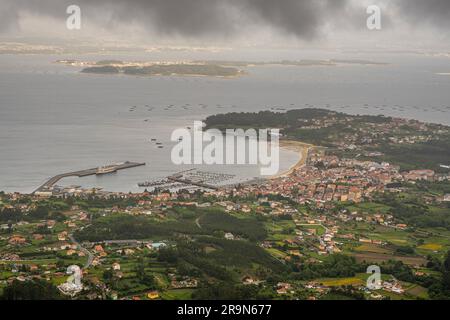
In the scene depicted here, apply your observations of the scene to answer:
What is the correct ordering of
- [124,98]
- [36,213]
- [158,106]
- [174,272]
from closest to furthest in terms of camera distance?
1. [174,272]
2. [36,213]
3. [158,106]
4. [124,98]

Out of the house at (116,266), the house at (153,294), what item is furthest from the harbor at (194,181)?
the house at (153,294)

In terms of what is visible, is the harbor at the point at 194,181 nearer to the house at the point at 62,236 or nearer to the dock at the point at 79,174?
the dock at the point at 79,174

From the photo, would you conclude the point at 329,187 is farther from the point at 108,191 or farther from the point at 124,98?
the point at 124,98

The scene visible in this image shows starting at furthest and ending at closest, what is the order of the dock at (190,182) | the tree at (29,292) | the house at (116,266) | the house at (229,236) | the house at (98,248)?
the dock at (190,182), the house at (229,236), the house at (98,248), the house at (116,266), the tree at (29,292)

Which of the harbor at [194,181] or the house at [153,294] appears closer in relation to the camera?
A: the house at [153,294]
